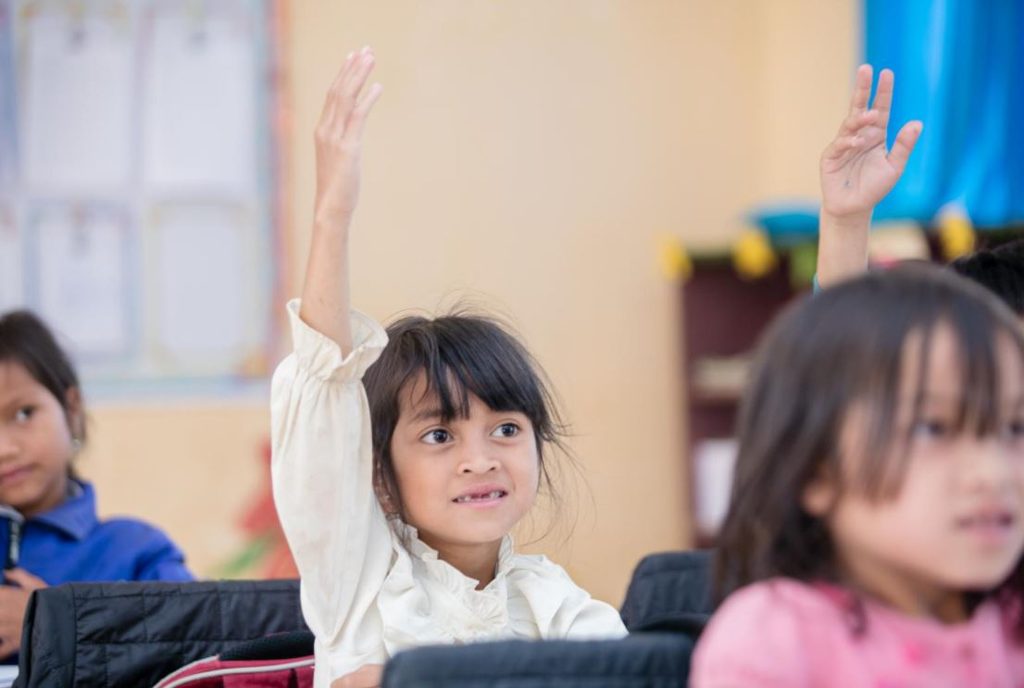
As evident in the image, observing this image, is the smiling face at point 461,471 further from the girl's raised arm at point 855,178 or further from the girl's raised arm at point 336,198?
the girl's raised arm at point 855,178

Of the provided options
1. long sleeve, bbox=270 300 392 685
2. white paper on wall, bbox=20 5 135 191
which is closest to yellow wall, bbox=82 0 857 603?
white paper on wall, bbox=20 5 135 191

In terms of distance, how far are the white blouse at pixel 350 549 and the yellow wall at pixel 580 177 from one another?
2.82 metres

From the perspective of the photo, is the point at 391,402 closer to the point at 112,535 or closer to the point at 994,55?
the point at 112,535

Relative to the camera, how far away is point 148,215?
13.5 ft

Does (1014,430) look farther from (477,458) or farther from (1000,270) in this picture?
(477,458)

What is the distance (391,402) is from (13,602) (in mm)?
640

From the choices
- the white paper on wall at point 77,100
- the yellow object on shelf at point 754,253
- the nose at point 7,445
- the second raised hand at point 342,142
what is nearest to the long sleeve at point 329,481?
the second raised hand at point 342,142

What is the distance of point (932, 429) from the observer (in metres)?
0.85

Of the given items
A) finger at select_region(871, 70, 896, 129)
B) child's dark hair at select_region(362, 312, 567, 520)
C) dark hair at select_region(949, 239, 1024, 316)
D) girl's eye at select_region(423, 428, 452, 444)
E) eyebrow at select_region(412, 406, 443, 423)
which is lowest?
girl's eye at select_region(423, 428, 452, 444)

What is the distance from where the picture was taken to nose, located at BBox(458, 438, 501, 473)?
1.40 metres

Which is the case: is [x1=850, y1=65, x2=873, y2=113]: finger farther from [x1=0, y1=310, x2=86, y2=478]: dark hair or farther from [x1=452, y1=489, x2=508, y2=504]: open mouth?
[x1=0, y1=310, x2=86, y2=478]: dark hair

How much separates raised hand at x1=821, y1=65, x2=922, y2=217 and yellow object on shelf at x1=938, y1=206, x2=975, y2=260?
2872mm

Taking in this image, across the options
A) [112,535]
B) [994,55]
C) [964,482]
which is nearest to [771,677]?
[964,482]

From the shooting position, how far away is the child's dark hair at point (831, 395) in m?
0.85
